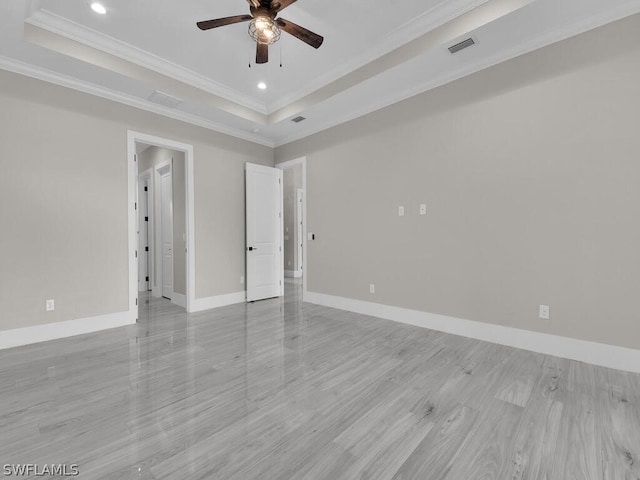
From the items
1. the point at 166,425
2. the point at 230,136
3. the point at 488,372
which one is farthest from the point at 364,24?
the point at 166,425

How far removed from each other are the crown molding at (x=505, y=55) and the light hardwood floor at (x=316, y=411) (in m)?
2.94

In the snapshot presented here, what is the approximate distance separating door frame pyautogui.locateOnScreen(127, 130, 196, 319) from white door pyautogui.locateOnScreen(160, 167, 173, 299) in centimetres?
97

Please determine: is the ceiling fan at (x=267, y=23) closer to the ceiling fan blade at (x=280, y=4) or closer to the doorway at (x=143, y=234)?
the ceiling fan blade at (x=280, y=4)

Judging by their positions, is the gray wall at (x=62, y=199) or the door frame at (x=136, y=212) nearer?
the gray wall at (x=62, y=199)

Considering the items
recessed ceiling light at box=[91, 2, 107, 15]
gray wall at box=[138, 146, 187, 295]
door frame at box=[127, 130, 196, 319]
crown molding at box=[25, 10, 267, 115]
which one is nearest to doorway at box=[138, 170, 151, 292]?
gray wall at box=[138, 146, 187, 295]

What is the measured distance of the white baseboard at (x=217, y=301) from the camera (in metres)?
4.54

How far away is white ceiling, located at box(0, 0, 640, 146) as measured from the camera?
261cm

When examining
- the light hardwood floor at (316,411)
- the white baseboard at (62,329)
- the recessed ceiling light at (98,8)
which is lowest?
the light hardwood floor at (316,411)

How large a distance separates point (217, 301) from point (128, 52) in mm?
3479

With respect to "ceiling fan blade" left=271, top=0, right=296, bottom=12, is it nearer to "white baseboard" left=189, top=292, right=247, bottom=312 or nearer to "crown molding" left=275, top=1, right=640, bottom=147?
"crown molding" left=275, top=1, right=640, bottom=147

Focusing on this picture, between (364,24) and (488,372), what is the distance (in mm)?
3430

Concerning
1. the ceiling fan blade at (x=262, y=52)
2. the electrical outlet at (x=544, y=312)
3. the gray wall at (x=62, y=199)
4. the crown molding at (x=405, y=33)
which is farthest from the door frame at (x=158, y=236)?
the electrical outlet at (x=544, y=312)

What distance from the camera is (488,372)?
96.0 inches

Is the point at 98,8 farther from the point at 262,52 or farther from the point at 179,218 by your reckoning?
the point at 179,218
